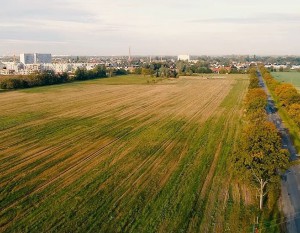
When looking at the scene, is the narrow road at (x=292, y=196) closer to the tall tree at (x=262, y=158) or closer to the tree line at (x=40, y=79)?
the tall tree at (x=262, y=158)

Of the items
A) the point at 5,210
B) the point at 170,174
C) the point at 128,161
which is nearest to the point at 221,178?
the point at 170,174

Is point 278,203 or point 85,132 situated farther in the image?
point 85,132

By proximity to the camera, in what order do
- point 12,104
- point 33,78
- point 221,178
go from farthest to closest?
point 33,78
point 12,104
point 221,178

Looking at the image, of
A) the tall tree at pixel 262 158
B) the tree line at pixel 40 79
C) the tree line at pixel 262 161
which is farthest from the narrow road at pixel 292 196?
the tree line at pixel 40 79

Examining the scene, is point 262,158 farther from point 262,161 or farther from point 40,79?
point 40,79

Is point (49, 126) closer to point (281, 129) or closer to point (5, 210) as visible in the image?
point (5, 210)

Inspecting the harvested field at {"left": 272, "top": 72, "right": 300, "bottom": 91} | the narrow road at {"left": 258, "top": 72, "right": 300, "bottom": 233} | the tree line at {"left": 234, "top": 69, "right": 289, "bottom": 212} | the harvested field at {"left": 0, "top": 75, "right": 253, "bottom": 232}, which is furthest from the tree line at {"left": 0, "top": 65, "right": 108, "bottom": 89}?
the tree line at {"left": 234, "top": 69, "right": 289, "bottom": 212}

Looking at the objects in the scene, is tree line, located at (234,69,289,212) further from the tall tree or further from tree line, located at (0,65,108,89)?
tree line, located at (0,65,108,89)

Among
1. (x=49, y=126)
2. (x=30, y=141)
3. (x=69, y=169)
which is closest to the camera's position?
(x=69, y=169)
